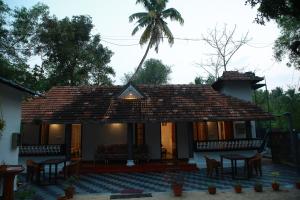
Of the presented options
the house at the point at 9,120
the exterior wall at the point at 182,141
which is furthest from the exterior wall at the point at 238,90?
the house at the point at 9,120

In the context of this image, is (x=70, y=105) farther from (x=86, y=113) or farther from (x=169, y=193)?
(x=169, y=193)

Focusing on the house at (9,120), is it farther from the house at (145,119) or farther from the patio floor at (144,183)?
the house at (145,119)

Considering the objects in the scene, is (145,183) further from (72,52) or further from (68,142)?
(72,52)

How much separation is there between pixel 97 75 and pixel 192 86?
14.4 meters

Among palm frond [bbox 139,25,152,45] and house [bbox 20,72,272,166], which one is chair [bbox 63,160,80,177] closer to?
house [bbox 20,72,272,166]

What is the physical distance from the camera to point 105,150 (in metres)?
14.4

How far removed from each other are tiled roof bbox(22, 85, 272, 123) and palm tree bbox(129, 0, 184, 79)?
7.60 m

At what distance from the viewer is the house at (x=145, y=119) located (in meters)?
13.5

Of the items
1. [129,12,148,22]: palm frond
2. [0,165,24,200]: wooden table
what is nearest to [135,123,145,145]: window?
[0,165,24,200]: wooden table

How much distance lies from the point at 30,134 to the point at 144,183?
925 cm

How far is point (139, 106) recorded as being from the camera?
577 inches

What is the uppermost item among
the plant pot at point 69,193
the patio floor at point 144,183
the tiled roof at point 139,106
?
the tiled roof at point 139,106

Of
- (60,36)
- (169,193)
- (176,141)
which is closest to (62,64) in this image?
(60,36)

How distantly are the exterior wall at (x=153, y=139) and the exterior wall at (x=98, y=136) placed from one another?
4.92 feet
